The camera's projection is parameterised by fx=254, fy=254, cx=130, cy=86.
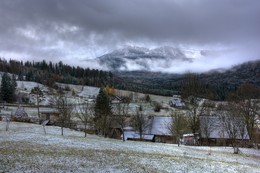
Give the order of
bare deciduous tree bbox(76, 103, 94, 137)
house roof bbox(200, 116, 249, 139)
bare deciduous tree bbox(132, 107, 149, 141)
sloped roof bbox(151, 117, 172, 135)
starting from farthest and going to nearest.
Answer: sloped roof bbox(151, 117, 172, 135) < bare deciduous tree bbox(132, 107, 149, 141) < house roof bbox(200, 116, 249, 139) < bare deciduous tree bbox(76, 103, 94, 137)

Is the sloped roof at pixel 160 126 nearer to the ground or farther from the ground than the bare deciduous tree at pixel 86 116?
nearer to the ground

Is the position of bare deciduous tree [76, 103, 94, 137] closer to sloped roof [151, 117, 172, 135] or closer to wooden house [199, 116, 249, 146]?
sloped roof [151, 117, 172, 135]

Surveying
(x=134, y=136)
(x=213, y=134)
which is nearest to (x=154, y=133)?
(x=134, y=136)

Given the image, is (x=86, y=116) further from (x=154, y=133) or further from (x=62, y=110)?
(x=154, y=133)

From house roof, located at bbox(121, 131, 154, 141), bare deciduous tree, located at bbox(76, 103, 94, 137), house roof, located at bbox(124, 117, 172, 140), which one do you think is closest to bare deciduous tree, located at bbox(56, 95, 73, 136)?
bare deciduous tree, located at bbox(76, 103, 94, 137)

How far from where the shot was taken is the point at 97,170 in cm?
2155

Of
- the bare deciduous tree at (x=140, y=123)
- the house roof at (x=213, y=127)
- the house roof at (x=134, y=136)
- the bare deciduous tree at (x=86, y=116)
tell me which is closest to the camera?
the bare deciduous tree at (x=86, y=116)

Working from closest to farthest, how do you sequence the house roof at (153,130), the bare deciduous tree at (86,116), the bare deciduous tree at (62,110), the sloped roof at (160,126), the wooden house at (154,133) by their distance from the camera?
the bare deciduous tree at (86,116) → the bare deciduous tree at (62,110) → the wooden house at (154,133) → the house roof at (153,130) → the sloped roof at (160,126)

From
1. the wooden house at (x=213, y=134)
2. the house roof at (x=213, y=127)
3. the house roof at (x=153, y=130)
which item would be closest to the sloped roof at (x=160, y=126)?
the house roof at (x=153, y=130)

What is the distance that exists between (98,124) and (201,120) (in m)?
28.2

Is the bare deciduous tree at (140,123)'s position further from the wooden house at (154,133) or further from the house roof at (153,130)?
the house roof at (153,130)

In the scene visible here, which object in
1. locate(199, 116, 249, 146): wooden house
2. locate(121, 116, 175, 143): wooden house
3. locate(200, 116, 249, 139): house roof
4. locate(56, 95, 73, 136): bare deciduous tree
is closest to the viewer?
locate(56, 95, 73, 136): bare deciduous tree

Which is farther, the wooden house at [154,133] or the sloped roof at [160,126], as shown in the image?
the sloped roof at [160,126]

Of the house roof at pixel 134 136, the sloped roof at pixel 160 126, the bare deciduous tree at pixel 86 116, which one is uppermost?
the bare deciduous tree at pixel 86 116
